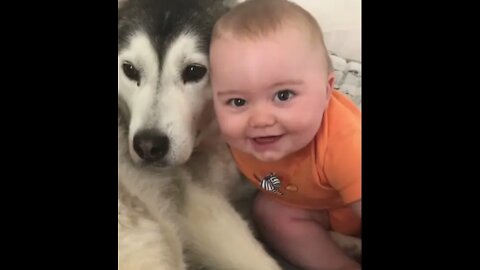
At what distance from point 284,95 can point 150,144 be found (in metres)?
0.21

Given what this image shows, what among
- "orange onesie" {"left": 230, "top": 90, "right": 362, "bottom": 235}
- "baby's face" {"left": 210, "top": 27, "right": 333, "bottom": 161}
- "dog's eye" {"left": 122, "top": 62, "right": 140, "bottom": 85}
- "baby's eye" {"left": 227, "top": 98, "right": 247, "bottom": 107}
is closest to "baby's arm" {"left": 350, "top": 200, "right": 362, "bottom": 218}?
"orange onesie" {"left": 230, "top": 90, "right": 362, "bottom": 235}

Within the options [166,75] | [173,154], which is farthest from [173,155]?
[166,75]

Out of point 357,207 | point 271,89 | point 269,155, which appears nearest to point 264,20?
point 271,89

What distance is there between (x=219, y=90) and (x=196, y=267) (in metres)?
0.28

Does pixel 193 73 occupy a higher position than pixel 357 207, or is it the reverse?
pixel 193 73

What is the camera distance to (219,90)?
3.25ft

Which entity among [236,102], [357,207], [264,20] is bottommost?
[357,207]

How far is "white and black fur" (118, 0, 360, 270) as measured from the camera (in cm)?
100

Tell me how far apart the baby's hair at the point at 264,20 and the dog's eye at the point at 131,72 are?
0.13m

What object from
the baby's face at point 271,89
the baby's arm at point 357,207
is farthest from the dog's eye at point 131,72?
the baby's arm at point 357,207

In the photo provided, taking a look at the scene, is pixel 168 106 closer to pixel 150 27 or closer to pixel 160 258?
pixel 150 27

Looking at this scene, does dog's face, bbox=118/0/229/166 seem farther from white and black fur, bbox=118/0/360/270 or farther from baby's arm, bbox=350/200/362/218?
baby's arm, bbox=350/200/362/218

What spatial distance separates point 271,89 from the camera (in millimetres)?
967

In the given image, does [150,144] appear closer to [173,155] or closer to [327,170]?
[173,155]
